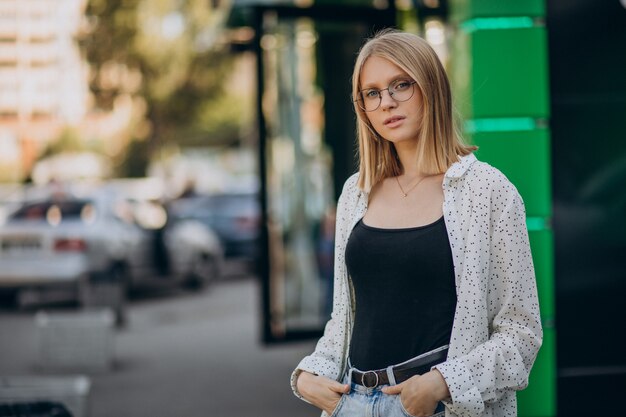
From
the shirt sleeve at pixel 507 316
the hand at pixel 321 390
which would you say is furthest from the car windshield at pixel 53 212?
the shirt sleeve at pixel 507 316

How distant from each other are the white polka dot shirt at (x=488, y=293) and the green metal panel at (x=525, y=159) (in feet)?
9.06

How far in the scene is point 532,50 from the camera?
17.0ft

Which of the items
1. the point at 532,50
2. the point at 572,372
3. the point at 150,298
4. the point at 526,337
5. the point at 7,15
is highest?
the point at 7,15

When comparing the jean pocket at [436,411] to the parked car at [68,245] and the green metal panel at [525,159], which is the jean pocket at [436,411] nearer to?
the green metal panel at [525,159]

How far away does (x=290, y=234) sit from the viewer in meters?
9.63

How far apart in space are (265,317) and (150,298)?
706cm

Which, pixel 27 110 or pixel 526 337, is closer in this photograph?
pixel 526 337

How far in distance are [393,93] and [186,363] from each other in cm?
738

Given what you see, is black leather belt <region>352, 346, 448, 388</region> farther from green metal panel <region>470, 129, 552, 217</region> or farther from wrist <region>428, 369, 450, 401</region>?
green metal panel <region>470, 129, 552, 217</region>

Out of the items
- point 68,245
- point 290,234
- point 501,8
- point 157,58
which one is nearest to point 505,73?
point 501,8

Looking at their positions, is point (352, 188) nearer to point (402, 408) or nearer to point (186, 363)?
point (402, 408)

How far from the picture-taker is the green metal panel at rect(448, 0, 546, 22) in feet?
16.9

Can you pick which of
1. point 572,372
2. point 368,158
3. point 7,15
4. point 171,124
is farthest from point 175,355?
point 7,15

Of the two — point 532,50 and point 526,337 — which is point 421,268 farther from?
point 532,50
